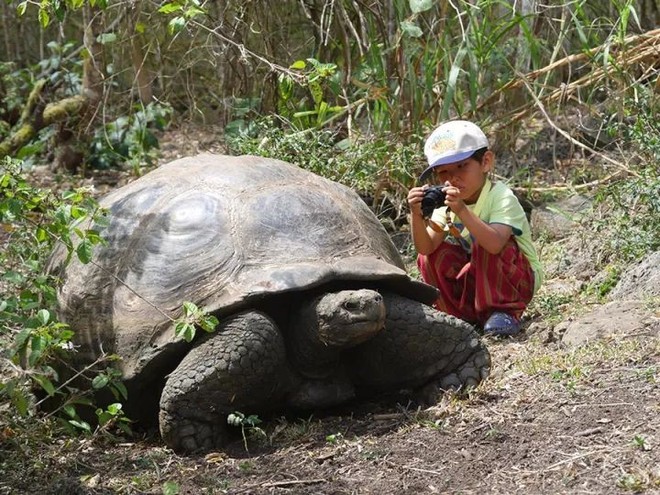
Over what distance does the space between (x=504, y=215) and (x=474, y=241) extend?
0.17m

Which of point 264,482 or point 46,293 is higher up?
point 46,293

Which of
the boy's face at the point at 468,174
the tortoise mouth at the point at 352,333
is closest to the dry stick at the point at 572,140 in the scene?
the boy's face at the point at 468,174

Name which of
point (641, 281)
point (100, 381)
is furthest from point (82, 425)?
point (641, 281)

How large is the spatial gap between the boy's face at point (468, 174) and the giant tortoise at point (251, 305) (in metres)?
0.50

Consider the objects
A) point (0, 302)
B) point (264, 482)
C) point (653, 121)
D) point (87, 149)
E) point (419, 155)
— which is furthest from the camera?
point (87, 149)

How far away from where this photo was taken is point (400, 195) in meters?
6.20

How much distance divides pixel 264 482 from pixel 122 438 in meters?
0.87

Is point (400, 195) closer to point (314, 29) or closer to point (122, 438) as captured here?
point (314, 29)

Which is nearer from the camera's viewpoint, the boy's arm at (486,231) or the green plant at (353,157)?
the boy's arm at (486,231)

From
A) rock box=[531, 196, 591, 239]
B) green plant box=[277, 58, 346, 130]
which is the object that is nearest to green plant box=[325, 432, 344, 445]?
green plant box=[277, 58, 346, 130]

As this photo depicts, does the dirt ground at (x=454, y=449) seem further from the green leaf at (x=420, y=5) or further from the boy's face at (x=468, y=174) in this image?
the green leaf at (x=420, y=5)

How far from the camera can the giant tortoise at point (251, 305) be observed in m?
3.70

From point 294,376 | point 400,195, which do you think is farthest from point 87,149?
point 294,376

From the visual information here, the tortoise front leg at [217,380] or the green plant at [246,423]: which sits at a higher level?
the tortoise front leg at [217,380]
